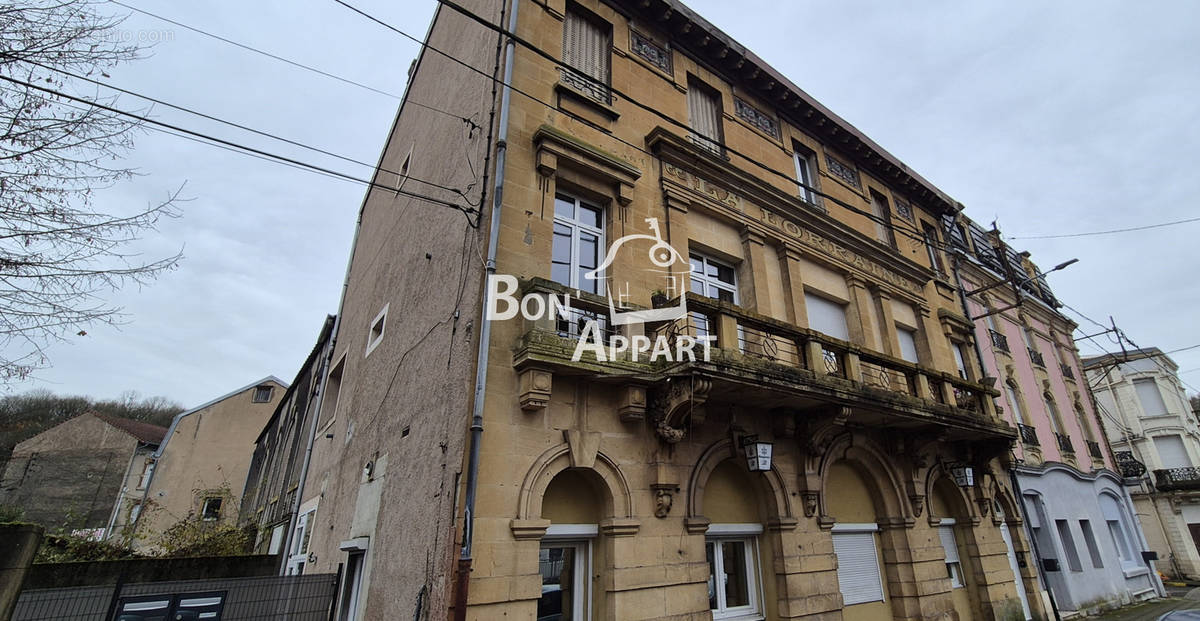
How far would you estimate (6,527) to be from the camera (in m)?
4.68

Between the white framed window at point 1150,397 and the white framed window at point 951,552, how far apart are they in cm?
2964

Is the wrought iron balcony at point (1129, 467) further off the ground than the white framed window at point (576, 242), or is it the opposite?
the white framed window at point (576, 242)

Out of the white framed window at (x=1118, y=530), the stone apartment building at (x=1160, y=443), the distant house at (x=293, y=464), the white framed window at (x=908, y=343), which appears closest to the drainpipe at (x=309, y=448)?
the distant house at (x=293, y=464)

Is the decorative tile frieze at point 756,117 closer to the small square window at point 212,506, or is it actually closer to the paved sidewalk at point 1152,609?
the paved sidewalk at point 1152,609

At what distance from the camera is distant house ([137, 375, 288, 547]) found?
1073 inches

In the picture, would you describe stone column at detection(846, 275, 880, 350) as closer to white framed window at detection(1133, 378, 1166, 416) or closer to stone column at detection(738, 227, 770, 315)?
stone column at detection(738, 227, 770, 315)

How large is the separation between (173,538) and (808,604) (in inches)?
674

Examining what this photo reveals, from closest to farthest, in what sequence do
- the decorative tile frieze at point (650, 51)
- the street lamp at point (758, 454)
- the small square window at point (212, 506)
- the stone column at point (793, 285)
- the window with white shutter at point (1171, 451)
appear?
the street lamp at point (758, 454) → the decorative tile frieze at point (650, 51) → the stone column at point (793, 285) → the small square window at point (212, 506) → the window with white shutter at point (1171, 451)

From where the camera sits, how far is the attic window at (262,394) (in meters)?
31.5

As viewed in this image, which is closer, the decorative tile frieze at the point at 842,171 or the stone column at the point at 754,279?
the stone column at the point at 754,279

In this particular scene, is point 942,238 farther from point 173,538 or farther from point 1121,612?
point 173,538

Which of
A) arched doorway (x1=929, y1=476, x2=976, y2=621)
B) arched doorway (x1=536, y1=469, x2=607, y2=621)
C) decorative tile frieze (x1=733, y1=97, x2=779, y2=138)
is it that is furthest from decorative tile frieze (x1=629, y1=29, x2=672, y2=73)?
arched doorway (x1=929, y1=476, x2=976, y2=621)

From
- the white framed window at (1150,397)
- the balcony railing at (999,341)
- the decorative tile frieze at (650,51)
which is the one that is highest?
the decorative tile frieze at (650,51)

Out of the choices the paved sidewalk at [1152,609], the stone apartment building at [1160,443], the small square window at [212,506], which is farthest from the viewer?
the small square window at [212,506]
